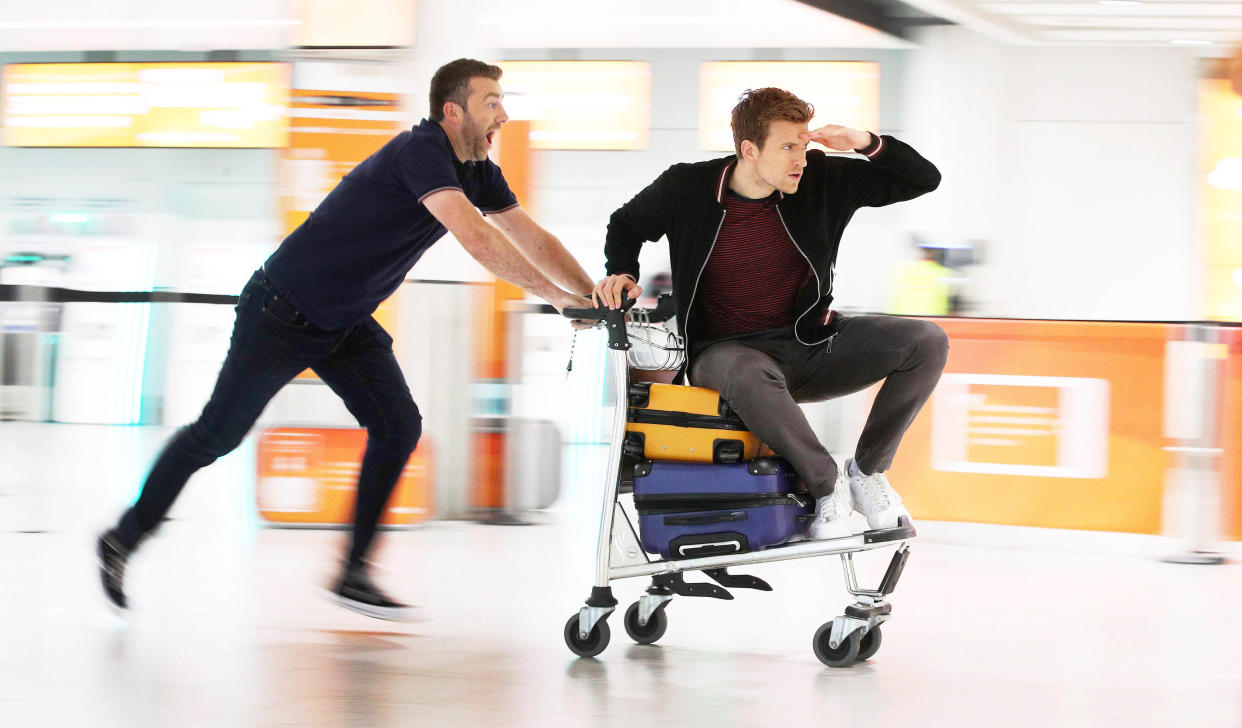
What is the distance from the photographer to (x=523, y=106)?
1212 cm

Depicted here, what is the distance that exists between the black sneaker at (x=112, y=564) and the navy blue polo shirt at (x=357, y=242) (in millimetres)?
787

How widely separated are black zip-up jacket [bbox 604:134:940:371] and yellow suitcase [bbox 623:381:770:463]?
214mm

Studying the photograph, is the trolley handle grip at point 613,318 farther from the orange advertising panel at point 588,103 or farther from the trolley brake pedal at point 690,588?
the orange advertising panel at point 588,103

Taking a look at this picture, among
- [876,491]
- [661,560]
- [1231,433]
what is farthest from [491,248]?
[1231,433]

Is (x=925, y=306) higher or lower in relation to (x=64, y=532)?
higher

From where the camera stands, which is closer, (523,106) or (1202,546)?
(1202,546)

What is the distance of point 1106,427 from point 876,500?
2439 millimetres

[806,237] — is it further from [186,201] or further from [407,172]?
[186,201]

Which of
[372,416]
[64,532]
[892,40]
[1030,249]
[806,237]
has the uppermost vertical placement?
[892,40]

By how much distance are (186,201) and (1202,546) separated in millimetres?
11138

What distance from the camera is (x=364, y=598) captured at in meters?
3.27

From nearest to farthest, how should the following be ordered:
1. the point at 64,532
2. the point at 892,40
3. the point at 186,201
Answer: the point at 64,532 < the point at 892,40 < the point at 186,201

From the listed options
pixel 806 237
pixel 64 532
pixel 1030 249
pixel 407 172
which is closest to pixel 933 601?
pixel 806 237

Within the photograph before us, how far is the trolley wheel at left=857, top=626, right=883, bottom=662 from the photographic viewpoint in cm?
295
